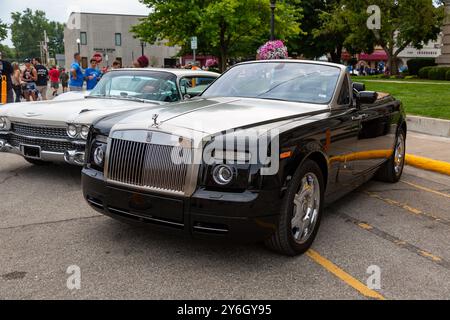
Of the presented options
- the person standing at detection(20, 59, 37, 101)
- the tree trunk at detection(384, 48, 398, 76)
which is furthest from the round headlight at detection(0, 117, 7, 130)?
the tree trunk at detection(384, 48, 398, 76)

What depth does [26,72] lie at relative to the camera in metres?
16.7

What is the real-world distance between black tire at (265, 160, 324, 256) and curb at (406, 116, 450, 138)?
752cm

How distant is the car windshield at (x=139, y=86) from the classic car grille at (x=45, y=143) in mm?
1313

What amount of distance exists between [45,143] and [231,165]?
12.5 feet

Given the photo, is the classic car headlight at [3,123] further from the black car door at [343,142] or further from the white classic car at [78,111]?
the black car door at [343,142]

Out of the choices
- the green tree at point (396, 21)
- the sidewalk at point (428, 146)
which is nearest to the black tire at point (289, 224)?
the sidewalk at point (428, 146)

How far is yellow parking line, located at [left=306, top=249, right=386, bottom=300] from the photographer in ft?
11.2

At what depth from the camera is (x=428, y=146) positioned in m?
9.33

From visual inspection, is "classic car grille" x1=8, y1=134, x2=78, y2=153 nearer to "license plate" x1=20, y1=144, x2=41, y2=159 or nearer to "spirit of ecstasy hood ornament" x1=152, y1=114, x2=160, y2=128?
"license plate" x1=20, y1=144, x2=41, y2=159

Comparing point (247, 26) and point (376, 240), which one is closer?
point (376, 240)

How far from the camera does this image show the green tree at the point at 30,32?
172 metres

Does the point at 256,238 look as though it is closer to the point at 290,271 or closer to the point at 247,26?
the point at 290,271
